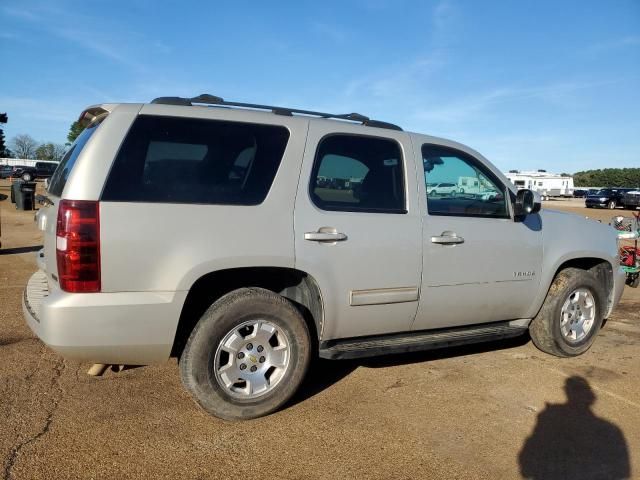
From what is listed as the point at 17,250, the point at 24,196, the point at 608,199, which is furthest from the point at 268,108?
the point at 608,199

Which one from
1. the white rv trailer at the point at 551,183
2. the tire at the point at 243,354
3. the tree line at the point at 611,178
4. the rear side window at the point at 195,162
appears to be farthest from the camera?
the tree line at the point at 611,178

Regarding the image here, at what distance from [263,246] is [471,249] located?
167 cm

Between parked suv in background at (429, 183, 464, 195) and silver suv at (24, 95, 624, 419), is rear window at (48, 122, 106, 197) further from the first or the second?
parked suv in background at (429, 183, 464, 195)

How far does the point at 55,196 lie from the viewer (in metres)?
3.31

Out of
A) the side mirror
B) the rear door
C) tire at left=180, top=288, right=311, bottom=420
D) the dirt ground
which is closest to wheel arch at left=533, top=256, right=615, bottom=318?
the dirt ground

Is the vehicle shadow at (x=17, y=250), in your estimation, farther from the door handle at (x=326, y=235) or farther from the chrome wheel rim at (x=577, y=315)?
the chrome wheel rim at (x=577, y=315)

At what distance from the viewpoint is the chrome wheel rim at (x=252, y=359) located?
3.26 meters

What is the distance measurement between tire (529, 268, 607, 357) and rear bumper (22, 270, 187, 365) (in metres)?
3.17

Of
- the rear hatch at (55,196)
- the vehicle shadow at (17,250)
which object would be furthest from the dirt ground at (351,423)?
the vehicle shadow at (17,250)

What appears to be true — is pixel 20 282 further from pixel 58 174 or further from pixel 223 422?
pixel 223 422

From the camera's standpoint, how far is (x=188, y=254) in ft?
10.0

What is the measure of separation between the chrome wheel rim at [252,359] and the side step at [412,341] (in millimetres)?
331

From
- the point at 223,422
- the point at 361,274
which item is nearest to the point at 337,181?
the point at 361,274

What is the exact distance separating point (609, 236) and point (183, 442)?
13.9 feet
